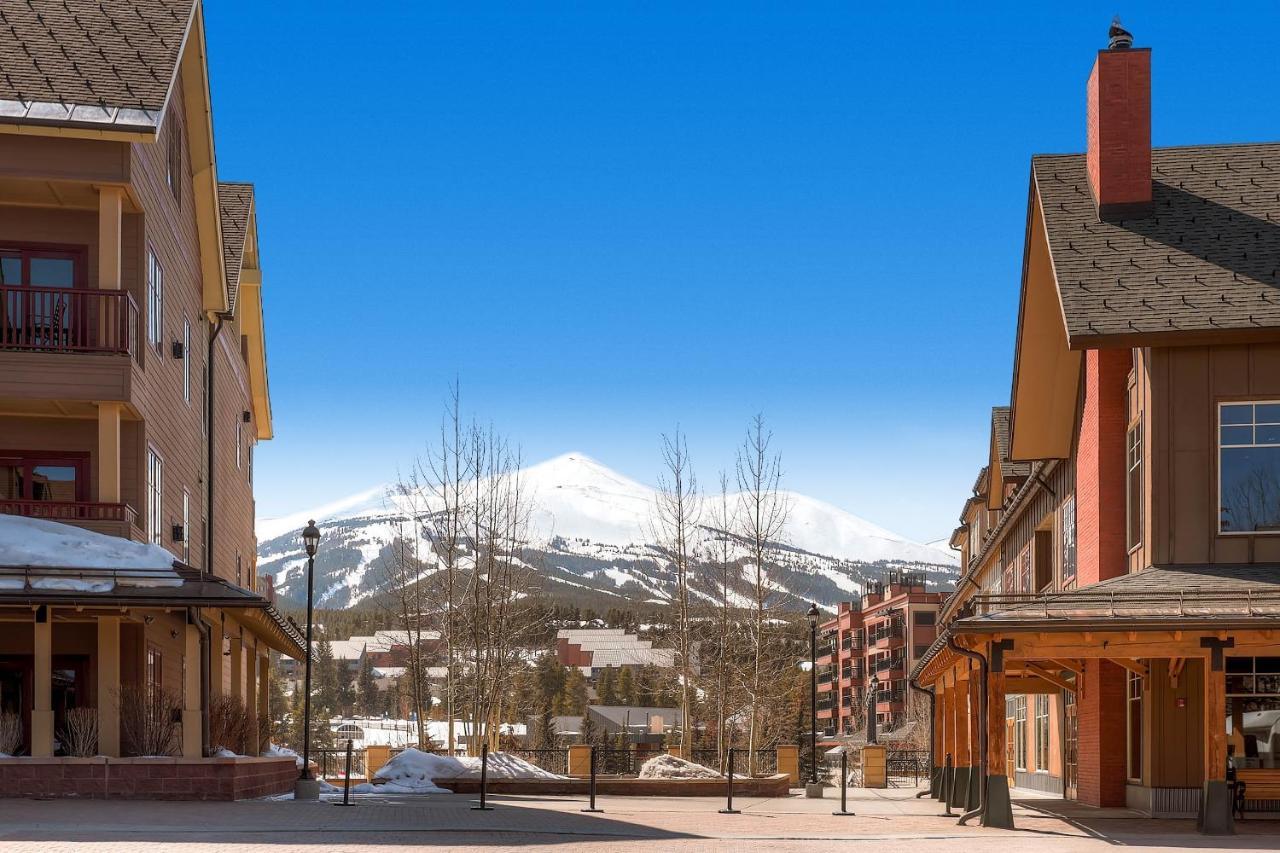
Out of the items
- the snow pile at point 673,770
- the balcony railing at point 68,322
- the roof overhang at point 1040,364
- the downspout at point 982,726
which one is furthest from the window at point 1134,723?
the balcony railing at point 68,322

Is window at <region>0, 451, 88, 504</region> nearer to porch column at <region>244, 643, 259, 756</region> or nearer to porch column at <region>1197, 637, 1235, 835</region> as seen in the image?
porch column at <region>244, 643, 259, 756</region>

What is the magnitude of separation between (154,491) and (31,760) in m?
6.12

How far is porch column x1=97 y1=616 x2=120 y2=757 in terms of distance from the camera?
22.4 metres

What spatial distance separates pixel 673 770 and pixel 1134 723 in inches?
531

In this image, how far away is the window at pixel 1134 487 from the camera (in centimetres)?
2383

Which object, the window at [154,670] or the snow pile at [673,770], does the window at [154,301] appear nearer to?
the window at [154,670]

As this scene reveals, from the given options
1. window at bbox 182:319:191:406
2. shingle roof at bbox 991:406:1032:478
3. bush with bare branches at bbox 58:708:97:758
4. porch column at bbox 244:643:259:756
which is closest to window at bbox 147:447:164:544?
window at bbox 182:319:191:406

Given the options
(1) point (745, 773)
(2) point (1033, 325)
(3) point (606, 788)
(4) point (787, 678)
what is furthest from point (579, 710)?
(2) point (1033, 325)

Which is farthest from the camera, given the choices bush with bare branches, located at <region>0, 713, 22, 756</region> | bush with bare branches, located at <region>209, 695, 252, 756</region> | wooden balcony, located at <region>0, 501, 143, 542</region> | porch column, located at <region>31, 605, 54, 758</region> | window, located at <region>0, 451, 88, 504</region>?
bush with bare branches, located at <region>209, 695, 252, 756</region>

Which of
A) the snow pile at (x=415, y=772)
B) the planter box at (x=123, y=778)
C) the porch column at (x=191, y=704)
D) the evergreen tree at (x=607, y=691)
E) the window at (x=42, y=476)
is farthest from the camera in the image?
the evergreen tree at (x=607, y=691)

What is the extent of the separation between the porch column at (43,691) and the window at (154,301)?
17.8 feet

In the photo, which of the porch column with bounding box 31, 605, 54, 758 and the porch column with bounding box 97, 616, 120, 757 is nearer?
the porch column with bounding box 31, 605, 54, 758

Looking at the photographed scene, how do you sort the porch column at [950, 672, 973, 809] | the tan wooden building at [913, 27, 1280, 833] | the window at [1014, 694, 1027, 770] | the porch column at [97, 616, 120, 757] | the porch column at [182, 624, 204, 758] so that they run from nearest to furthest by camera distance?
the tan wooden building at [913, 27, 1280, 833]
the porch column at [97, 616, 120, 757]
the porch column at [182, 624, 204, 758]
the porch column at [950, 672, 973, 809]
the window at [1014, 694, 1027, 770]

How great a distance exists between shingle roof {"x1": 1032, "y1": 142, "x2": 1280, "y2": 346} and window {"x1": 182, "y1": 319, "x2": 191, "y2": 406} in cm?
1568
